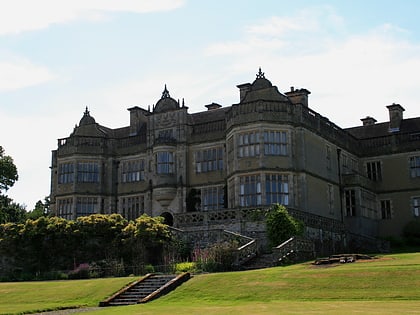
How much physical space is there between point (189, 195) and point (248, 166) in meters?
6.80

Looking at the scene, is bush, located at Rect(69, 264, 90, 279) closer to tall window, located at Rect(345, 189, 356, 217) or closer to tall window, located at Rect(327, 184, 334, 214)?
tall window, located at Rect(327, 184, 334, 214)

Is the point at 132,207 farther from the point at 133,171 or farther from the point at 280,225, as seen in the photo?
the point at 280,225

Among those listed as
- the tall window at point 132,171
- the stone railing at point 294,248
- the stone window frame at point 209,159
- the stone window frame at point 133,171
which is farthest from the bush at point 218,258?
the tall window at point 132,171

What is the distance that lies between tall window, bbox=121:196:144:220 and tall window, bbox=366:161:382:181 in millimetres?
17303

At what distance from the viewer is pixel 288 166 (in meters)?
38.9

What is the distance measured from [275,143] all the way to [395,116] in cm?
1606

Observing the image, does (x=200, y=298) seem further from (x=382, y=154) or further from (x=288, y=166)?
(x=382, y=154)

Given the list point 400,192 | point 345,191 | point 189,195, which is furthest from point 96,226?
point 400,192

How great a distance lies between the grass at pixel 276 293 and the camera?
734 inches

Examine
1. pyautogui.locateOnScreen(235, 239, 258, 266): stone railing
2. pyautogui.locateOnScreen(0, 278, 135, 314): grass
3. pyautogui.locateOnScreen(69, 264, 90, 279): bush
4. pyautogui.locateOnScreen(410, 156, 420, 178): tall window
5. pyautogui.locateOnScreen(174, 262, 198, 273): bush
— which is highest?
pyautogui.locateOnScreen(410, 156, 420, 178): tall window

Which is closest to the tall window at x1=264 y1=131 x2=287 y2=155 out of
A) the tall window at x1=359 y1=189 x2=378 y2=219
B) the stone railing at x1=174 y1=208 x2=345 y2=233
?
the stone railing at x1=174 y1=208 x2=345 y2=233

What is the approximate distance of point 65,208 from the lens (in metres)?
47.4

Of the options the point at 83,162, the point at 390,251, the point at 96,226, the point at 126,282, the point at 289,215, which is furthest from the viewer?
the point at 83,162

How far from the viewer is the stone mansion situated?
128 ft
